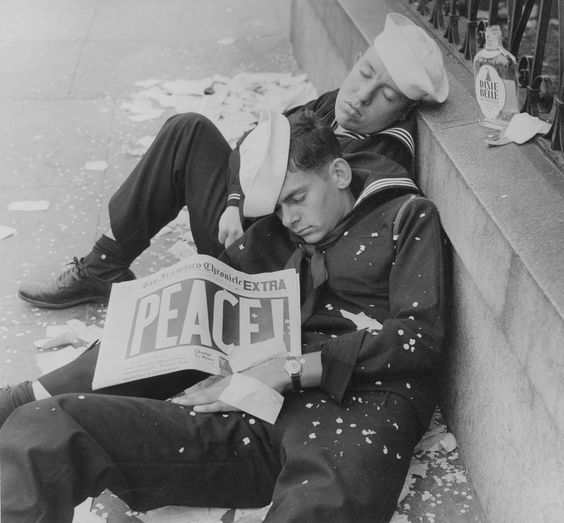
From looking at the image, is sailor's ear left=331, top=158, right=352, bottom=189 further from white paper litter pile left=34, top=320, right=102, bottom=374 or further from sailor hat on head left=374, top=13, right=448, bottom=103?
white paper litter pile left=34, top=320, right=102, bottom=374

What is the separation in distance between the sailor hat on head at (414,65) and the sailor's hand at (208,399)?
1156mm

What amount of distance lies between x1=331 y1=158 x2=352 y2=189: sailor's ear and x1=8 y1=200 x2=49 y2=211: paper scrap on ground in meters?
1.94

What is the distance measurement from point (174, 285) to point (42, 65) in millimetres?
3748

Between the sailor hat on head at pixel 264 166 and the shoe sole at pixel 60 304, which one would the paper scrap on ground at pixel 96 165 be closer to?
the shoe sole at pixel 60 304

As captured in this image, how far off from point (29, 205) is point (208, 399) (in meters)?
2.16

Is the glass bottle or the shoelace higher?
the glass bottle

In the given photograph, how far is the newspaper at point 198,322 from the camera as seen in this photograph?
2.55 m

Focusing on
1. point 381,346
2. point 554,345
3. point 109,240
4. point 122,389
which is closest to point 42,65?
point 109,240

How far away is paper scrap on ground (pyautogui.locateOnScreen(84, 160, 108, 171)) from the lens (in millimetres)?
4664

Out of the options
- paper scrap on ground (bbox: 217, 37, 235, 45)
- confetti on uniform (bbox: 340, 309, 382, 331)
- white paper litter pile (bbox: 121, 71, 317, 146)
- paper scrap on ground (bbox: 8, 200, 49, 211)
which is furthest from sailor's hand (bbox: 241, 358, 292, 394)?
paper scrap on ground (bbox: 217, 37, 235, 45)

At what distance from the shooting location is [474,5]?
339cm

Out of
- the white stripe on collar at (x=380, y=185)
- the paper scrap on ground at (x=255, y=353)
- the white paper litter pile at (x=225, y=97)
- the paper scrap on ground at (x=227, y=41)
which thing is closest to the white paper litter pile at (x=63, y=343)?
the paper scrap on ground at (x=255, y=353)

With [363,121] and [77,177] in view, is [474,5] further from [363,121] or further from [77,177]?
[77,177]

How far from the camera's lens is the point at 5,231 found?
407cm
